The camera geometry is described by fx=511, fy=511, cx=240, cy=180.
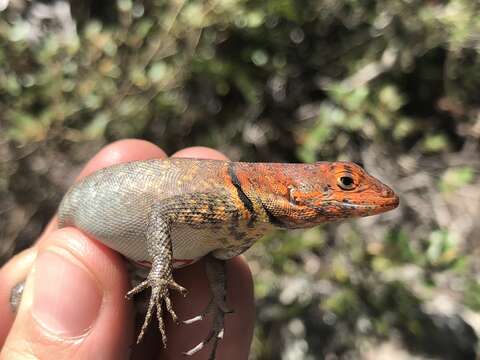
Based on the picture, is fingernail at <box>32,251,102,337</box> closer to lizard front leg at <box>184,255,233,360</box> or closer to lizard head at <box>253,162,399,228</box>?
lizard front leg at <box>184,255,233,360</box>

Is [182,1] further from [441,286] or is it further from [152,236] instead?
[441,286]

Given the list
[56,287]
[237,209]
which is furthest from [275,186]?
[56,287]

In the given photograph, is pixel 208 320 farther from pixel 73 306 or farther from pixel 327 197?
pixel 327 197

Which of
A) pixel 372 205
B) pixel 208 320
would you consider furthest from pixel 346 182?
pixel 208 320

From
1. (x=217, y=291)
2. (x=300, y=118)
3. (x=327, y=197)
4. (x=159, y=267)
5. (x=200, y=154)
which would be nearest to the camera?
(x=159, y=267)

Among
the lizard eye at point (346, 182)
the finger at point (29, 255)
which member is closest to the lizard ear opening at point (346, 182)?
the lizard eye at point (346, 182)

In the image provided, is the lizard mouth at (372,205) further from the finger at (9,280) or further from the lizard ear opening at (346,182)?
the finger at (9,280)
